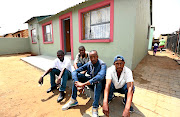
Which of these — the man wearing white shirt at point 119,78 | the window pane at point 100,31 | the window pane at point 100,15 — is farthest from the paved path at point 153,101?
the window pane at point 100,15

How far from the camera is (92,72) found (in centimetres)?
218

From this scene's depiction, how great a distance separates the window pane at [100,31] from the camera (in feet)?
14.4

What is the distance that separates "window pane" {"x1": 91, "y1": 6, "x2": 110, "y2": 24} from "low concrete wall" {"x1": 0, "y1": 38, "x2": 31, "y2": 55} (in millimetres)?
11469

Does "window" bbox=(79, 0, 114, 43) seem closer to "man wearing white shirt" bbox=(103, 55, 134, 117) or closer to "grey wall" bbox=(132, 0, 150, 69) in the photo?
"grey wall" bbox=(132, 0, 150, 69)

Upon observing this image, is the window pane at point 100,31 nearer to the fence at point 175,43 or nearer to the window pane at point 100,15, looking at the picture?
the window pane at point 100,15

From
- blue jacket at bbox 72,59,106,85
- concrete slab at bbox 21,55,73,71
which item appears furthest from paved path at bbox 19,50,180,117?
concrete slab at bbox 21,55,73,71

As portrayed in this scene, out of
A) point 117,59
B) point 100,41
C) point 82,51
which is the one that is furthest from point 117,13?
point 117,59

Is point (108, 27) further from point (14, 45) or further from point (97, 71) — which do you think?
point (14, 45)

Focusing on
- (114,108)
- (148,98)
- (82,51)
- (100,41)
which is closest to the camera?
(114,108)

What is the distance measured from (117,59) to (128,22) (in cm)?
250

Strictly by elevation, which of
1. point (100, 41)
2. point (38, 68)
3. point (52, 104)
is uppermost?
point (100, 41)

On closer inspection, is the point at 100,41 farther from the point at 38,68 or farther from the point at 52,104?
the point at 38,68

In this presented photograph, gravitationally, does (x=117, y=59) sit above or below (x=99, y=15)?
below

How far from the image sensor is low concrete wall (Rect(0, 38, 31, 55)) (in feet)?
37.3
